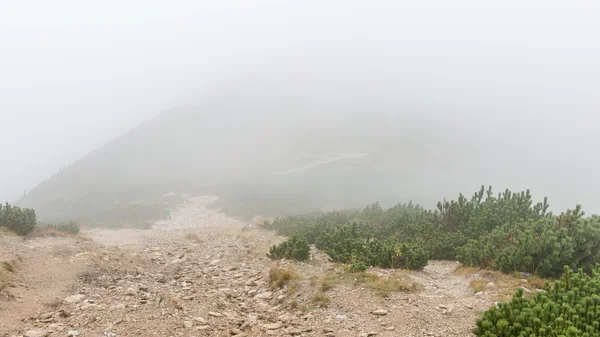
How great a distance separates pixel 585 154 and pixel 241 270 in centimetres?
11218

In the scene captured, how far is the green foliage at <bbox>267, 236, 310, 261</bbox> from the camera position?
1230 centimetres

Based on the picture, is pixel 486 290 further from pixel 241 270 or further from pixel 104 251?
pixel 104 251

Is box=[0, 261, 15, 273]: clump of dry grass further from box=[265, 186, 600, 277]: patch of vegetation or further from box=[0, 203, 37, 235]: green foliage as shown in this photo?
box=[265, 186, 600, 277]: patch of vegetation

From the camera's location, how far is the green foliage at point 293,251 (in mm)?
12297

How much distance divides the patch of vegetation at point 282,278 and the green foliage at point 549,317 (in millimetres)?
5003

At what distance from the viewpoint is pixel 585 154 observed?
94.6m

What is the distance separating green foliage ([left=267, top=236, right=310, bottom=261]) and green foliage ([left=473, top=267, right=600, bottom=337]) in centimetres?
705

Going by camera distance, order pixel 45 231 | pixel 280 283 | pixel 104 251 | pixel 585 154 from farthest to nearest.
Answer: pixel 585 154 < pixel 45 231 < pixel 104 251 < pixel 280 283

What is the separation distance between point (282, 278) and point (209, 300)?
82.3 inches

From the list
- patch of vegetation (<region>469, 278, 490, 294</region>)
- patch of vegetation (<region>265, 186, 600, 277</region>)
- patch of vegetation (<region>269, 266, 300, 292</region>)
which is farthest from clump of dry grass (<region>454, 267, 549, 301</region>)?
patch of vegetation (<region>269, 266, 300, 292</region>)

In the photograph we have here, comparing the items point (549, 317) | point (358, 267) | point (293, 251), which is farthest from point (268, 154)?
point (549, 317)

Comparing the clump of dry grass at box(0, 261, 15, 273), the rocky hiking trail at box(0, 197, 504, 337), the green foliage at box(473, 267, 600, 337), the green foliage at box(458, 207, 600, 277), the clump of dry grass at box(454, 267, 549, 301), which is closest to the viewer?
the green foliage at box(473, 267, 600, 337)

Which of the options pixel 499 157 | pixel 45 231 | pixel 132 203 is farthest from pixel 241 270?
pixel 499 157

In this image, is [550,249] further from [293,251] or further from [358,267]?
[293,251]
